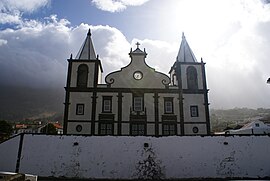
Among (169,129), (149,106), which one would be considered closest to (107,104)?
(149,106)

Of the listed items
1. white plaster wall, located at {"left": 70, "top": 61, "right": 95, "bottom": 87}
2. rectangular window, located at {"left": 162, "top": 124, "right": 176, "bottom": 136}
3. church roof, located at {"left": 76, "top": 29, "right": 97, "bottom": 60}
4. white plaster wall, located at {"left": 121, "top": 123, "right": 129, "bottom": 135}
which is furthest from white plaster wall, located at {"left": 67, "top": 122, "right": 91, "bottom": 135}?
church roof, located at {"left": 76, "top": 29, "right": 97, "bottom": 60}

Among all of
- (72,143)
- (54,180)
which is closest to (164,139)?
(72,143)

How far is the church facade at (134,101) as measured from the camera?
25641 millimetres

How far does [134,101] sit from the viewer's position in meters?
26.8

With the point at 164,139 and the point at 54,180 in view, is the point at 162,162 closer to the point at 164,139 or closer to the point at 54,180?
the point at 164,139

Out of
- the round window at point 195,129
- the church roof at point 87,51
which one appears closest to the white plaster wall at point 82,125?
the church roof at point 87,51

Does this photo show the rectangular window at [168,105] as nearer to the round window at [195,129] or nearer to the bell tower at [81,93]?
the round window at [195,129]

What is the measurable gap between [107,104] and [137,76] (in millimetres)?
4724

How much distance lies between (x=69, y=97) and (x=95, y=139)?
33.7 ft

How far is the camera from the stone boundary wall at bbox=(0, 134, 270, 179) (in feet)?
54.3

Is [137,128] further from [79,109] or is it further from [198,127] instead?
[198,127]

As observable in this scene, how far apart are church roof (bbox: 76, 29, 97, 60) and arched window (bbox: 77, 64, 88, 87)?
1468 mm

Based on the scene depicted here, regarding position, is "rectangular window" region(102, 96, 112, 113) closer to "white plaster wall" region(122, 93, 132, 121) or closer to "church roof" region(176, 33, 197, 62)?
"white plaster wall" region(122, 93, 132, 121)

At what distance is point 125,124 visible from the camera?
1015 inches
